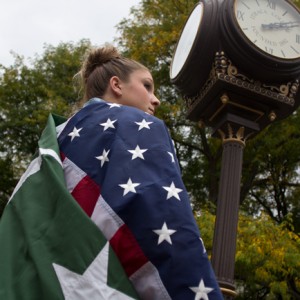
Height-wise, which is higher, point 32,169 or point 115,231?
point 32,169

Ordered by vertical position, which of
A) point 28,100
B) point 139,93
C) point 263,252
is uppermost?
point 28,100

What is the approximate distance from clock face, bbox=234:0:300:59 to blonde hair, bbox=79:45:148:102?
2.31m

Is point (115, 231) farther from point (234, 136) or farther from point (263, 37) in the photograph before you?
point (263, 37)

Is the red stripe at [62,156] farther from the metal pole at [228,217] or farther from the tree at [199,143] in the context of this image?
the tree at [199,143]

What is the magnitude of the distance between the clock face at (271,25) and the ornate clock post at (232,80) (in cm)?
1

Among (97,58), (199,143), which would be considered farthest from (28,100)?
(97,58)

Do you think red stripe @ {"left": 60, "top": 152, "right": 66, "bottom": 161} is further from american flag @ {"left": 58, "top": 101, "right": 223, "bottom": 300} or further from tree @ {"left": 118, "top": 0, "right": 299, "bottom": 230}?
tree @ {"left": 118, "top": 0, "right": 299, "bottom": 230}

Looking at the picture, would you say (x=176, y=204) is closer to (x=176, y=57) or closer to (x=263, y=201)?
(x=176, y=57)

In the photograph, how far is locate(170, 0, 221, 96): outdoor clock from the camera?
15.0 ft

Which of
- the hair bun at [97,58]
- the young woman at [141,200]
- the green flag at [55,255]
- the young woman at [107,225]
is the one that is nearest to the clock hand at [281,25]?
the hair bun at [97,58]

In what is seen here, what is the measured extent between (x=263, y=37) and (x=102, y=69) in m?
2.64

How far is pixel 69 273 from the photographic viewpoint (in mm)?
1688

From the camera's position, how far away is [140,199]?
175 centimetres

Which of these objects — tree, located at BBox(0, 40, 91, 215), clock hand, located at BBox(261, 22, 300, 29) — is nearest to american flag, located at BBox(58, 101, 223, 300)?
clock hand, located at BBox(261, 22, 300, 29)
